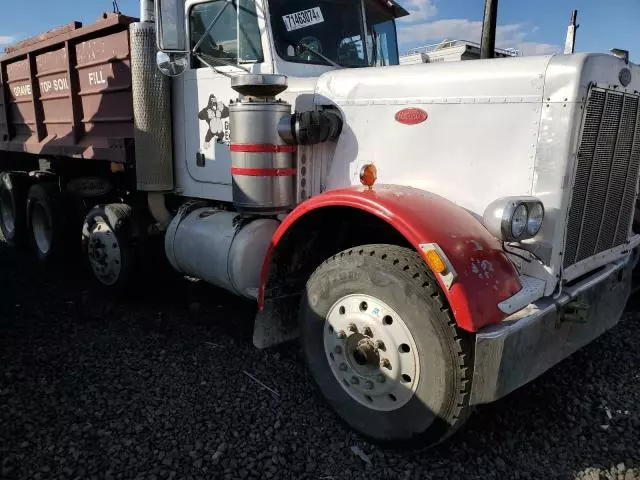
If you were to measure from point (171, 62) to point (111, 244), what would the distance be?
1839 millimetres

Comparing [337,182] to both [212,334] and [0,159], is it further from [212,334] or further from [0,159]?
[0,159]

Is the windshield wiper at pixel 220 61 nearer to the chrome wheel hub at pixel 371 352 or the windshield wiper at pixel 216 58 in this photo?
the windshield wiper at pixel 216 58

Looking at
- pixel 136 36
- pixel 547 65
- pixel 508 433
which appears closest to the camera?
pixel 547 65

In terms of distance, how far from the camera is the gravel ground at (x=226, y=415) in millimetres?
2797

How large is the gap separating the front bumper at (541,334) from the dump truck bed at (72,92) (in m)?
3.47

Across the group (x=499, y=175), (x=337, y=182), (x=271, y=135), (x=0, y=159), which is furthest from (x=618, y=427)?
(x=0, y=159)

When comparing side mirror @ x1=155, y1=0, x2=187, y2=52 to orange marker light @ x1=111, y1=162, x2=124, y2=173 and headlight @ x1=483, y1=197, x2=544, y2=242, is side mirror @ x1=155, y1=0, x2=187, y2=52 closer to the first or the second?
orange marker light @ x1=111, y1=162, x2=124, y2=173

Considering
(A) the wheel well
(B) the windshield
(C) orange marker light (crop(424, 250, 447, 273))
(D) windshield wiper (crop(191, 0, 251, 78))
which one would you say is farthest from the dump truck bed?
(C) orange marker light (crop(424, 250, 447, 273))

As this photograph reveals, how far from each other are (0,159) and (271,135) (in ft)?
19.4

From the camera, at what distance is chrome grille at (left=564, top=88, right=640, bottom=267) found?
2.78 meters

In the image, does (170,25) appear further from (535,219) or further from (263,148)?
(535,219)

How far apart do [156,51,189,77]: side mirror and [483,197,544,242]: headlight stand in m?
2.49

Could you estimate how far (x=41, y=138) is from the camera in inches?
238

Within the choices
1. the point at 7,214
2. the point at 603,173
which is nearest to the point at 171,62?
the point at 603,173
